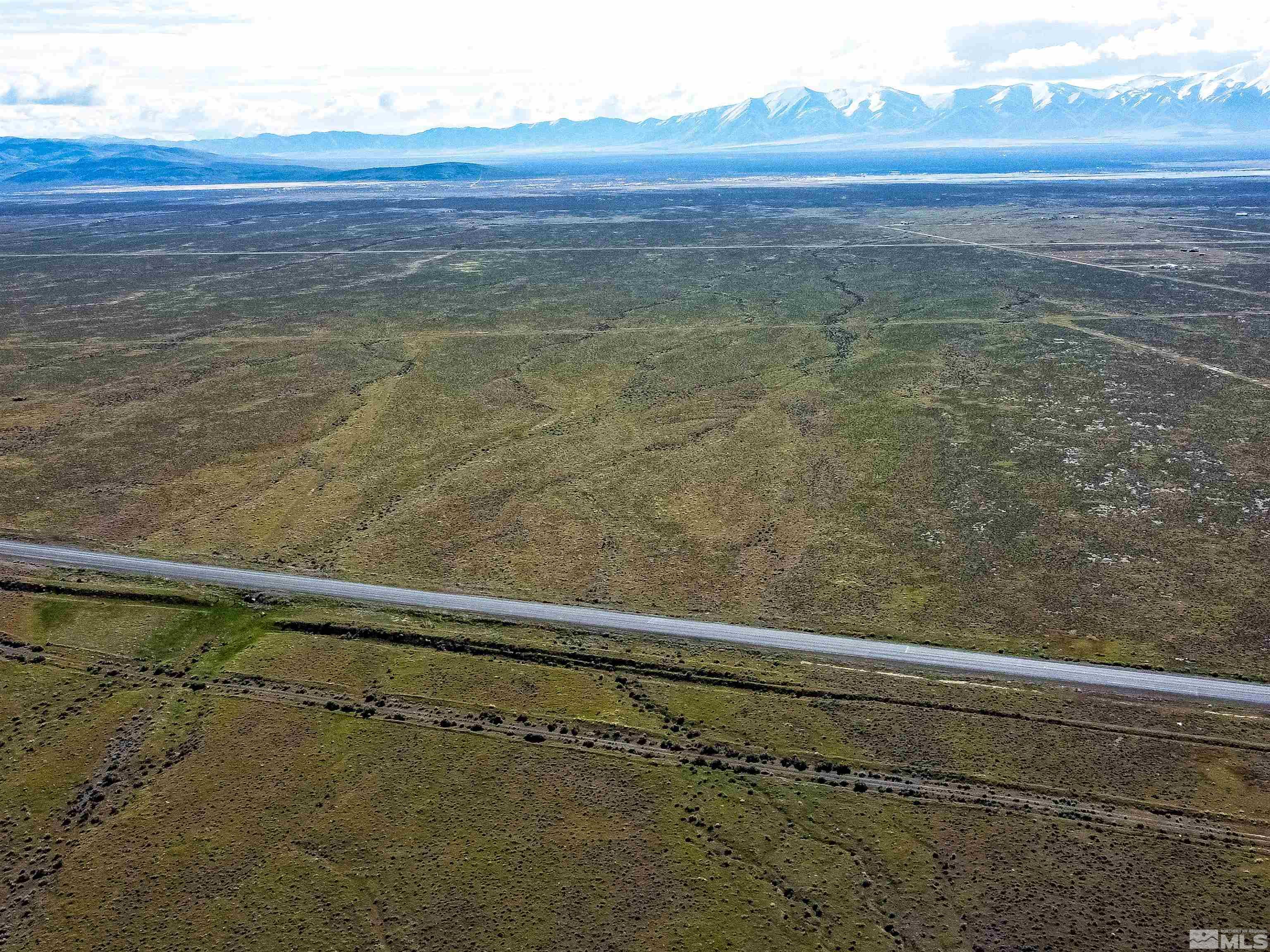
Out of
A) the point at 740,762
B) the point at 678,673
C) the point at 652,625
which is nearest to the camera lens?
the point at 740,762

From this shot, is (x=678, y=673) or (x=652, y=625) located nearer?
(x=678, y=673)

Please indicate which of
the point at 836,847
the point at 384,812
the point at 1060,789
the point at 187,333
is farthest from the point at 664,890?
the point at 187,333

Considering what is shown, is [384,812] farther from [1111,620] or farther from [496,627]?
[1111,620]

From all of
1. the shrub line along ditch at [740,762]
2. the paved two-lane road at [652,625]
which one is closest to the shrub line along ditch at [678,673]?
the paved two-lane road at [652,625]

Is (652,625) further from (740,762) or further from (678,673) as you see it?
(740,762)

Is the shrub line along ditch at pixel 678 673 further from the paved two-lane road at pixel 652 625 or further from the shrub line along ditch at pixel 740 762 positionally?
the shrub line along ditch at pixel 740 762

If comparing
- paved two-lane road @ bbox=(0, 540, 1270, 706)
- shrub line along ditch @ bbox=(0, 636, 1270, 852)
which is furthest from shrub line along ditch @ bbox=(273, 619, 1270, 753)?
shrub line along ditch @ bbox=(0, 636, 1270, 852)

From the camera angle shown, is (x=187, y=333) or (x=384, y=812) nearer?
(x=384, y=812)

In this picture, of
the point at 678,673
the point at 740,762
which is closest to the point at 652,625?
the point at 678,673

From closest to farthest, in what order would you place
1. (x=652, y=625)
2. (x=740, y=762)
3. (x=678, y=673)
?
(x=740, y=762) → (x=678, y=673) → (x=652, y=625)
